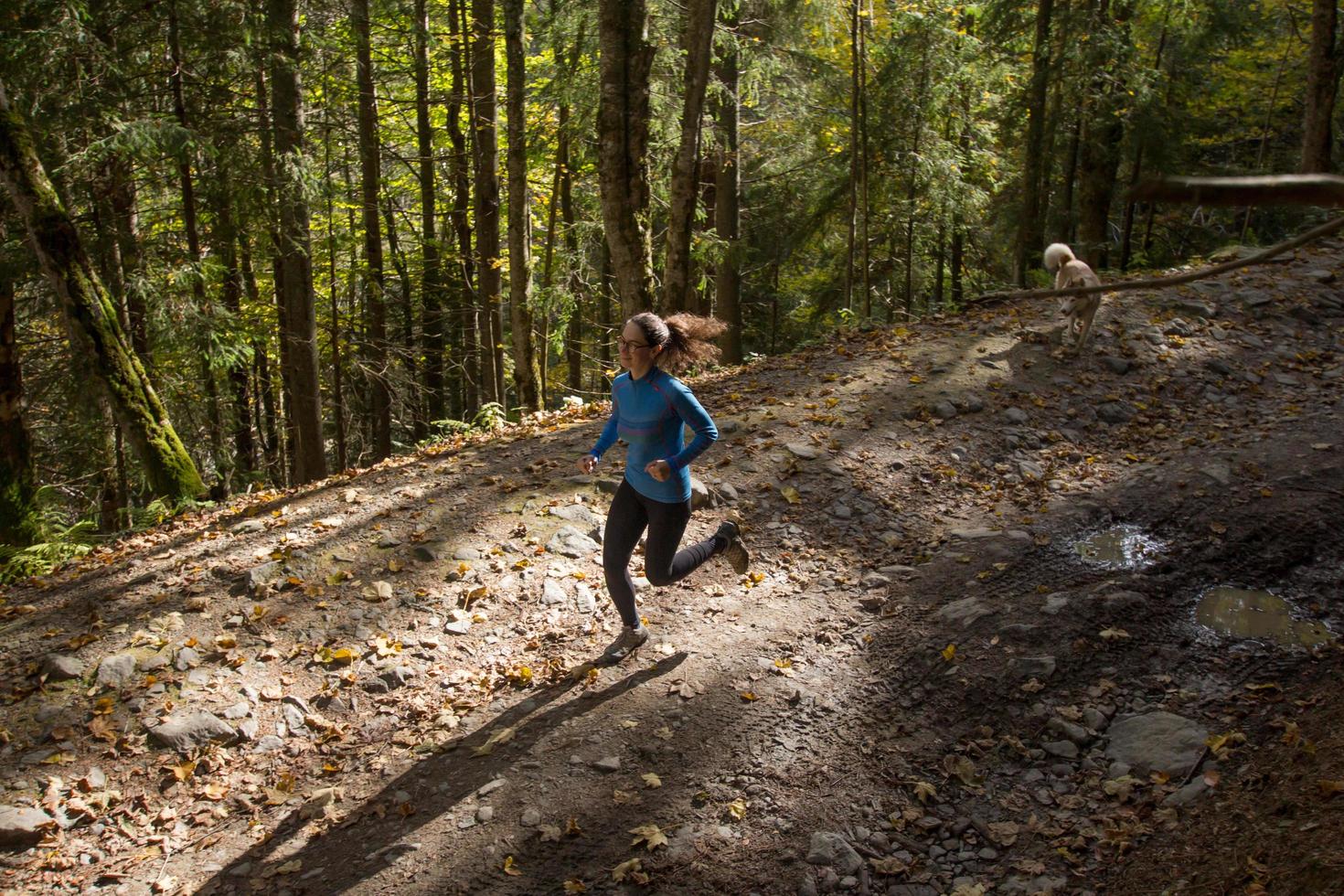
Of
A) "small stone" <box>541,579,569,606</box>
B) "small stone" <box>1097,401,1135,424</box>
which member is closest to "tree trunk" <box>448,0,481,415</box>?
"small stone" <box>541,579,569,606</box>

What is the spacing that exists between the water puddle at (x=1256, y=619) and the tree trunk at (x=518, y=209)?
912 centimetres

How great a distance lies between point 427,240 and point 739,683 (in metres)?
15.0

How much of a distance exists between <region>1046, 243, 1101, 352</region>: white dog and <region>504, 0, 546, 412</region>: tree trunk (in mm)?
7216

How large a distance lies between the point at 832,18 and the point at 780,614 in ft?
43.7

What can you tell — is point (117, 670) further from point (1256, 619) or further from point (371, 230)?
point (371, 230)

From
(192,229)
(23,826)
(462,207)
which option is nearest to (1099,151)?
(462,207)

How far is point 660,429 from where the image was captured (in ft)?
16.6

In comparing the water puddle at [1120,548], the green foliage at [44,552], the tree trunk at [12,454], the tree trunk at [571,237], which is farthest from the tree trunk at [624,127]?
the tree trunk at [12,454]

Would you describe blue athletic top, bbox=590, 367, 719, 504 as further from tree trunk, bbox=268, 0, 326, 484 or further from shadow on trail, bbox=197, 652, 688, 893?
tree trunk, bbox=268, 0, 326, 484

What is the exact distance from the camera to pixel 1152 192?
1.14 meters

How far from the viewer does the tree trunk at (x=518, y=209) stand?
40.5ft

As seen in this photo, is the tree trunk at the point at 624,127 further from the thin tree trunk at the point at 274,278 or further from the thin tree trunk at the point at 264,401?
the thin tree trunk at the point at 264,401

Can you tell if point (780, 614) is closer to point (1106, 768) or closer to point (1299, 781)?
point (1106, 768)

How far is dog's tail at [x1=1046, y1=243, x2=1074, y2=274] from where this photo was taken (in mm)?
9320
